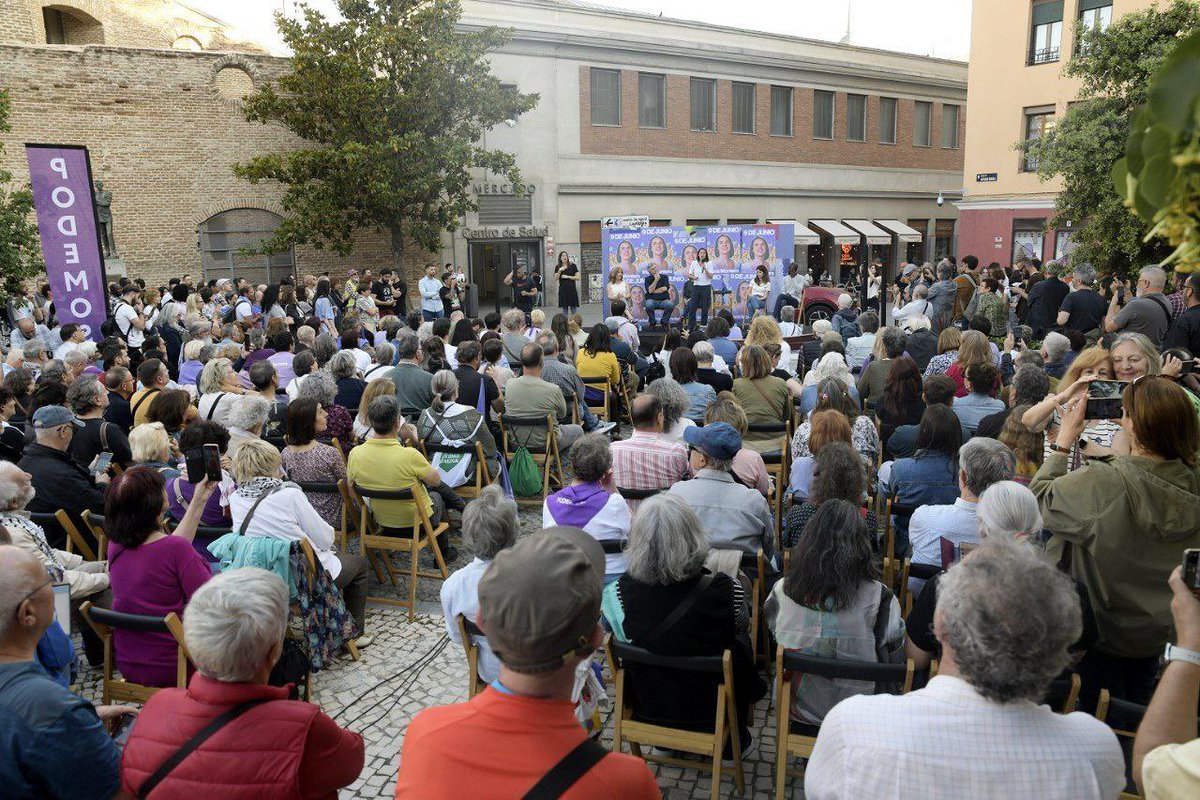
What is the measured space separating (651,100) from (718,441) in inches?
926

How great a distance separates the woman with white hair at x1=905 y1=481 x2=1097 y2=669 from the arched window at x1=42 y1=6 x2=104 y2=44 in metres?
31.1

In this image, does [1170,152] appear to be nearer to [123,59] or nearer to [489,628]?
[489,628]

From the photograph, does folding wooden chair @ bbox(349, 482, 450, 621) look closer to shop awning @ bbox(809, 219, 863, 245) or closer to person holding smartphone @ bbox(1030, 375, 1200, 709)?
person holding smartphone @ bbox(1030, 375, 1200, 709)

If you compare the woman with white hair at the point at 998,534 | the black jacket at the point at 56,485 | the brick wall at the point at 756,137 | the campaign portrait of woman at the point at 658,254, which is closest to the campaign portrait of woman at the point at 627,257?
the campaign portrait of woman at the point at 658,254

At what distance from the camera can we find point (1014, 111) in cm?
2344

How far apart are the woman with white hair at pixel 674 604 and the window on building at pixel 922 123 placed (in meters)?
32.4

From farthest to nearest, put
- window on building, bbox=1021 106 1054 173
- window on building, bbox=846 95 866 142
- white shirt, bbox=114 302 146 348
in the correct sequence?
window on building, bbox=846 95 866 142 < window on building, bbox=1021 106 1054 173 < white shirt, bbox=114 302 146 348

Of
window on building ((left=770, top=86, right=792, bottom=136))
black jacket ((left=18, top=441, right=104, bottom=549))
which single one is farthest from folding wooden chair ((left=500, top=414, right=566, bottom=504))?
window on building ((left=770, top=86, right=792, bottom=136))

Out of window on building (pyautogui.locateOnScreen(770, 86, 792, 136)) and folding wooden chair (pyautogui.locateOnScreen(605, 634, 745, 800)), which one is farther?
window on building (pyautogui.locateOnScreen(770, 86, 792, 136))

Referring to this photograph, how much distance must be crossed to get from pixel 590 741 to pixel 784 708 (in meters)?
1.75

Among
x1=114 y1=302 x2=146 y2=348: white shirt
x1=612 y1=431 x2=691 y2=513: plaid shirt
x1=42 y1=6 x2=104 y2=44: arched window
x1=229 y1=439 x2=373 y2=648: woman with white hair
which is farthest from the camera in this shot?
x1=42 y1=6 x2=104 y2=44: arched window

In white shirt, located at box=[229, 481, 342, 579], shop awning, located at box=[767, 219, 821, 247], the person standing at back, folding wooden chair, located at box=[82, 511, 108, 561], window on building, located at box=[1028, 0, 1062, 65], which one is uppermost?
window on building, located at box=[1028, 0, 1062, 65]

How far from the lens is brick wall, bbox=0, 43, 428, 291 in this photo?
724 inches

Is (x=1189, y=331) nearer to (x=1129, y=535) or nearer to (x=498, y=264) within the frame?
(x=1129, y=535)
